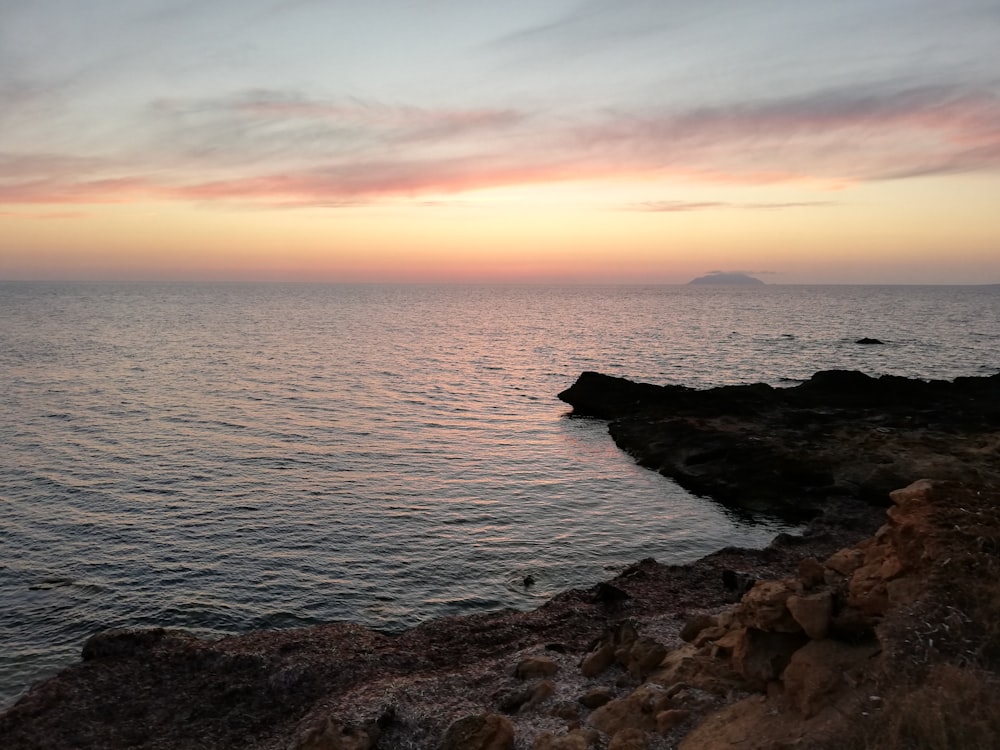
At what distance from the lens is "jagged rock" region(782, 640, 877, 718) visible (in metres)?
11.1

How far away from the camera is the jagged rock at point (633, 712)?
12.9 metres

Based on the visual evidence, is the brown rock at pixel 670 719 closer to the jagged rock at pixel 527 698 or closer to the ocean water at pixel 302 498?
the jagged rock at pixel 527 698

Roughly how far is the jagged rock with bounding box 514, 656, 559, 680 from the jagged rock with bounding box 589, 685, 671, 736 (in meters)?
2.17

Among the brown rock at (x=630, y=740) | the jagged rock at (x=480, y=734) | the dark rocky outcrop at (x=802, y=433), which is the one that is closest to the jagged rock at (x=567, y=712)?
the jagged rock at (x=480, y=734)

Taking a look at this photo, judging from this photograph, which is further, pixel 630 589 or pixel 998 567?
pixel 630 589

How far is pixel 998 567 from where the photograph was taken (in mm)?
11398

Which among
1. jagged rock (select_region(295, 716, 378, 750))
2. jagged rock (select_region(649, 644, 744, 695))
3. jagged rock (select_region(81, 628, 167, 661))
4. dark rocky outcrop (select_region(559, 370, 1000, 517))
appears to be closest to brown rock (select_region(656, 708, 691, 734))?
jagged rock (select_region(649, 644, 744, 695))

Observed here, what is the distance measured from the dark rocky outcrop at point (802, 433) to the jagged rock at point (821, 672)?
18628mm

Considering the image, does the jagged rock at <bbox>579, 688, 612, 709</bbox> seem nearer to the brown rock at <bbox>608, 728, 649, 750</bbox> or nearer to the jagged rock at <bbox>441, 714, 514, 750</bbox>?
the brown rock at <bbox>608, 728, 649, 750</bbox>

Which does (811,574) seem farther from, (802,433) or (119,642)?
(802,433)

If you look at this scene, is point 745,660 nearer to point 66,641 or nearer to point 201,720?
point 201,720

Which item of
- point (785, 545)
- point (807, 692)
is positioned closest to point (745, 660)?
point (807, 692)

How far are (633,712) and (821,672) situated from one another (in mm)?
3595

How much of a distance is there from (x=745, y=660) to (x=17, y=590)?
21158 mm
